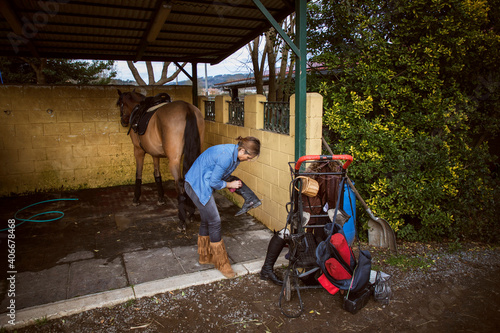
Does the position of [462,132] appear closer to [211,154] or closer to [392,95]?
[392,95]

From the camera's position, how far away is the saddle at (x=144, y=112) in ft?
18.4

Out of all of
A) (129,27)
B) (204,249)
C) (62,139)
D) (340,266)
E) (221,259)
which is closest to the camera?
(340,266)

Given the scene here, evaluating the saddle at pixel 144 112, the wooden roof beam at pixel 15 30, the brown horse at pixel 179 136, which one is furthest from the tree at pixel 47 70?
the brown horse at pixel 179 136

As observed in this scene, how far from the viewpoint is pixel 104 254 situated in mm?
4066

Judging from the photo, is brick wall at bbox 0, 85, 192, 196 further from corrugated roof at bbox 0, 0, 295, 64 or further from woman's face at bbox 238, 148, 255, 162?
woman's face at bbox 238, 148, 255, 162

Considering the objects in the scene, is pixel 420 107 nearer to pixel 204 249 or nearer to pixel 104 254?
pixel 204 249

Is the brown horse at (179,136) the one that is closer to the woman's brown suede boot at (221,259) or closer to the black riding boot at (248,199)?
the woman's brown suede boot at (221,259)

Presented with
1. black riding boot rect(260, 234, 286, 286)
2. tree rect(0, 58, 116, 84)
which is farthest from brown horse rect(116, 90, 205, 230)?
tree rect(0, 58, 116, 84)

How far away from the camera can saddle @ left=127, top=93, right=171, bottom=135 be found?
5.62m

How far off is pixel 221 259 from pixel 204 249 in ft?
0.91

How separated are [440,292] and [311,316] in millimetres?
1350

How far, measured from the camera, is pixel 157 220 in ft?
17.2

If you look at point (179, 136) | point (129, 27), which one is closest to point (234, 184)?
point (179, 136)

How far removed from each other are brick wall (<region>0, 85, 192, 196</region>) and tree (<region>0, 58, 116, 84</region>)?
27.9ft
